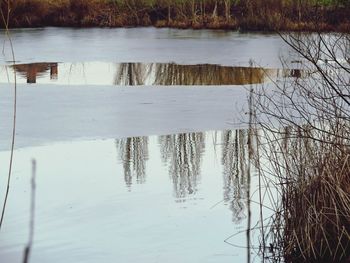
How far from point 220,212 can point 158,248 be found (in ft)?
2.83

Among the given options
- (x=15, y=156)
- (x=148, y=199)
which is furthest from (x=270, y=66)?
(x=148, y=199)

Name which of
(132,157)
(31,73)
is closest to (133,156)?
(132,157)

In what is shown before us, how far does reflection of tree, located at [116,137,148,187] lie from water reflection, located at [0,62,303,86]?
4161 mm

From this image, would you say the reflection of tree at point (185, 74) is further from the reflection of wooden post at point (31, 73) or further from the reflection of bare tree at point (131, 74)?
the reflection of wooden post at point (31, 73)

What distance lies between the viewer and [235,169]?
6578 mm

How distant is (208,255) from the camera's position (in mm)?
4492

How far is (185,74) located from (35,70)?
8.64ft

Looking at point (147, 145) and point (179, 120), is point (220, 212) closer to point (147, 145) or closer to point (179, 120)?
point (147, 145)

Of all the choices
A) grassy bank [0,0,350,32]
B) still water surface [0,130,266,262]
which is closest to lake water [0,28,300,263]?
still water surface [0,130,266,262]

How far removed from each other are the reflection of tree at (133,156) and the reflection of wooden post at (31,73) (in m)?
4.68

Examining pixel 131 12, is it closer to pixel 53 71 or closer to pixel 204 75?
pixel 53 71

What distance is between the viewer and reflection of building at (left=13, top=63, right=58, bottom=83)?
1251 centimetres

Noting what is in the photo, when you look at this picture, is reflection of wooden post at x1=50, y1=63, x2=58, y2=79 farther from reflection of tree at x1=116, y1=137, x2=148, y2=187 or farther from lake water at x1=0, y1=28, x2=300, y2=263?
reflection of tree at x1=116, y1=137, x2=148, y2=187

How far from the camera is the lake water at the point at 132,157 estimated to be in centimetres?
470
